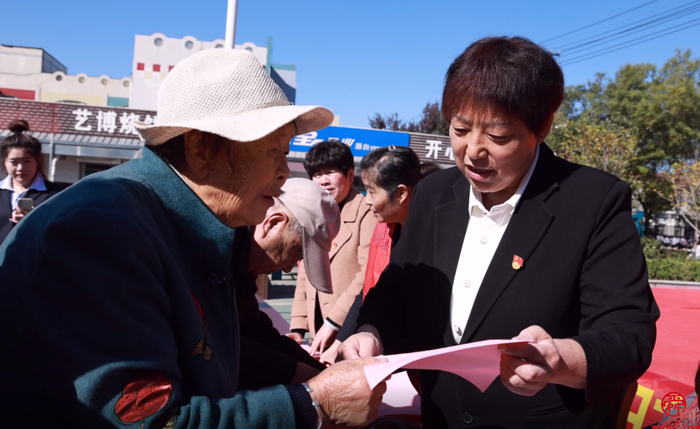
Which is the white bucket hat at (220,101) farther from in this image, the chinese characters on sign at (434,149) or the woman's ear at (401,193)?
the chinese characters on sign at (434,149)

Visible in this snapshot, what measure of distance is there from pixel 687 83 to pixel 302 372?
107 feet

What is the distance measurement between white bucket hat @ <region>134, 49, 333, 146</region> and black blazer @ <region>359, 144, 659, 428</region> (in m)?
0.72

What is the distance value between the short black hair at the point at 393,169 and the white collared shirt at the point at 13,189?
2792mm

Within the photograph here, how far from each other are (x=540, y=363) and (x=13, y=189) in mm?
4549

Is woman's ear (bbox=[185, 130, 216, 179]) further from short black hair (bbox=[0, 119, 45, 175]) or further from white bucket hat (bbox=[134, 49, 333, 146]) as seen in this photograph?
short black hair (bbox=[0, 119, 45, 175])

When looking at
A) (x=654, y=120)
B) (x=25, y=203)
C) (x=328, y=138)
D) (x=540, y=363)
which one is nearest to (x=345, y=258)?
(x=25, y=203)

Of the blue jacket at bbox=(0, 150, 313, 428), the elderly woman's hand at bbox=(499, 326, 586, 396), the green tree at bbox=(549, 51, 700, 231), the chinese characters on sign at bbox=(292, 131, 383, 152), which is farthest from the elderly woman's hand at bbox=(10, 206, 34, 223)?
the green tree at bbox=(549, 51, 700, 231)

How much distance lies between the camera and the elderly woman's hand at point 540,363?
1248 mm

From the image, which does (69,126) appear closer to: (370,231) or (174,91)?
(370,231)

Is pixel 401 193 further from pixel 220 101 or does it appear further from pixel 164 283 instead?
pixel 164 283

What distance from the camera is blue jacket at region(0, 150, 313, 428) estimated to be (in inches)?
39.2

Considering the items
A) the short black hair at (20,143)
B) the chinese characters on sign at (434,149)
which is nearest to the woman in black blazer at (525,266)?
the short black hair at (20,143)

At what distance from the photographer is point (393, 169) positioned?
3520mm

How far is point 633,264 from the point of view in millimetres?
1460
